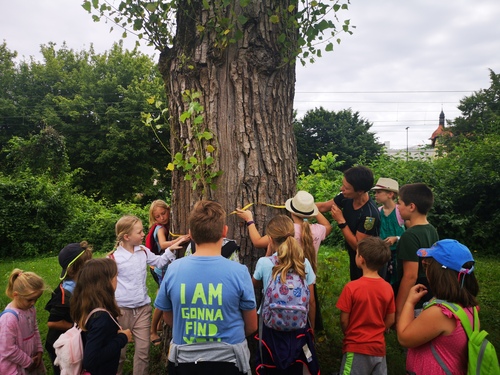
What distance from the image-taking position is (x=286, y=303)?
9.03 ft

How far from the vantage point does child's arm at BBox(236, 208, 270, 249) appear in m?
3.25

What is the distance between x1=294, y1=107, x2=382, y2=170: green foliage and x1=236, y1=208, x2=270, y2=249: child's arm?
27435 millimetres

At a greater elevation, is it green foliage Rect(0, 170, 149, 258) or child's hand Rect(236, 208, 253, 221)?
child's hand Rect(236, 208, 253, 221)

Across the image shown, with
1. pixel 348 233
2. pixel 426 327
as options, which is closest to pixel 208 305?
pixel 426 327

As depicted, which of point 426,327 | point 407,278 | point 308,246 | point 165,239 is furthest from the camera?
point 165,239

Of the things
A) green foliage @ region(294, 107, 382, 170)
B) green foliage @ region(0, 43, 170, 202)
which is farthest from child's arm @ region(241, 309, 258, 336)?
green foliage @ region(294, 107, 382, 170)

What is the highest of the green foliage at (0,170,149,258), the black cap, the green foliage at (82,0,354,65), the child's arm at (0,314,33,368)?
the green foliage at (82,0,354,65)

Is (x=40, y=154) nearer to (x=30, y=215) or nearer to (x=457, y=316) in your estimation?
(x=30, y=215)

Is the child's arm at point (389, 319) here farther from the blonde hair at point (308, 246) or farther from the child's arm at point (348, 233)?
the child's arm at point (348, 233)

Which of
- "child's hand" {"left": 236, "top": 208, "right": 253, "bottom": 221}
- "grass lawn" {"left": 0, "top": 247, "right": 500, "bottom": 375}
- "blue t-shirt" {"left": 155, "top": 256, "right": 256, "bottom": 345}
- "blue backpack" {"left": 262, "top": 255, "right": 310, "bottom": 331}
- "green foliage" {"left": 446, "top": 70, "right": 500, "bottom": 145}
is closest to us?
"blue t-shirt" {"left": 155, "top": 256, "right": 256, "bottom": 345}

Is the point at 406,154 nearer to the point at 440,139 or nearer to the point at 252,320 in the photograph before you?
the point at 252,320

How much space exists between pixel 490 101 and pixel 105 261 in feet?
115

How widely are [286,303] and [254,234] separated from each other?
69 cm

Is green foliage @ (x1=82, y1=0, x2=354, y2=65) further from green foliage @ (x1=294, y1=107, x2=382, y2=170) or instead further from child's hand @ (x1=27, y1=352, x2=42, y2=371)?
green foliage @ (x1=294, y1=107, x2=382, y2=170)
